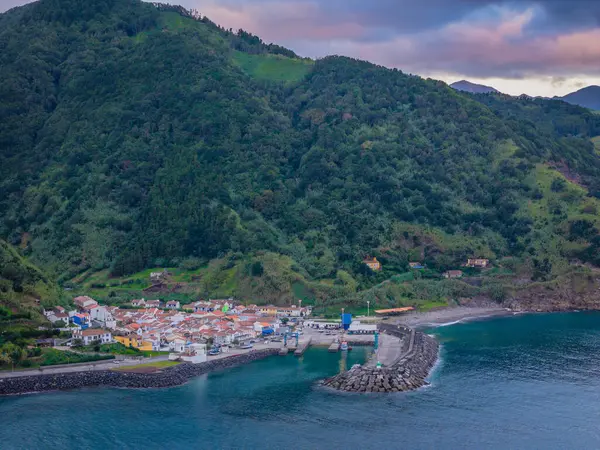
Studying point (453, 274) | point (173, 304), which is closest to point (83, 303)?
point (173, 304)

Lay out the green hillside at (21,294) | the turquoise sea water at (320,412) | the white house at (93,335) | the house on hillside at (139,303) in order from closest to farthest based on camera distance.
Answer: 1. the turquoise sea water at (320,412)
2. the green hillside at (21,294)
3. the white house at (93,335)
4. the house on hillside at (139,303)

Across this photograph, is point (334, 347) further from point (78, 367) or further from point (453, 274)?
point (453, 274)

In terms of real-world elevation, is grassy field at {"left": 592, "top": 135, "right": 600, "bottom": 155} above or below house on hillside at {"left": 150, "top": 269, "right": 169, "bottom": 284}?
above

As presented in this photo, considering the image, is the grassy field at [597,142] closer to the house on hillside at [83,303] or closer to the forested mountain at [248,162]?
the forested mountain at [248,162]

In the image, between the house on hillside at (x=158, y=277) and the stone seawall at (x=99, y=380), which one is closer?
the stone seawall at (x=99, y=380)

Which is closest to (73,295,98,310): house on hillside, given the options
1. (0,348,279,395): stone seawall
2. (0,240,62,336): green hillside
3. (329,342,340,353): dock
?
(0,240,62,336): green hillside

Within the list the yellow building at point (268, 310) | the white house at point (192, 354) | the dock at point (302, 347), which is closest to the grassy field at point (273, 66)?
the yellow building at point (268, 310)

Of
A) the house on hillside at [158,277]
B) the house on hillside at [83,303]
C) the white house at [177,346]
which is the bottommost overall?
the white house at [177,346]

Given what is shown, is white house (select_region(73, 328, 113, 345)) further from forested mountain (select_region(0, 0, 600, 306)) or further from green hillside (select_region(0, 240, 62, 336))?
forested mountain (select_region(0, 0, 600, 306))
